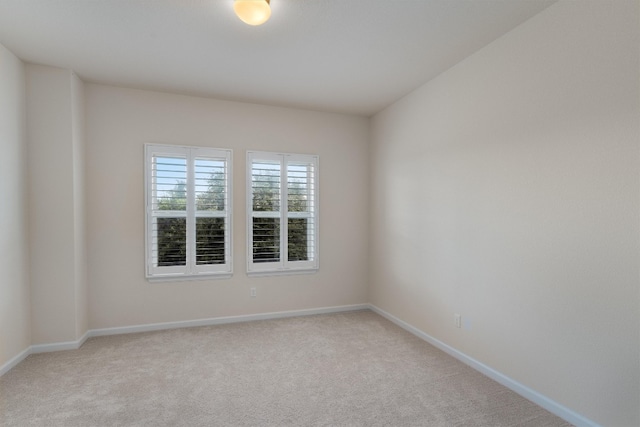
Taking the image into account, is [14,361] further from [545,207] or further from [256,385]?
[545,207]

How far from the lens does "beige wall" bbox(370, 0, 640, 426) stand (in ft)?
6.41

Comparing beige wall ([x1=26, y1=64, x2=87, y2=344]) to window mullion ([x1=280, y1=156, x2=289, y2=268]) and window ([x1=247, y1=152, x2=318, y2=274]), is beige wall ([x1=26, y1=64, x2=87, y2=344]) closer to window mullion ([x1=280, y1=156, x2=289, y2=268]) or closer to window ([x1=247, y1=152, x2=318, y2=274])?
window ([x1=247, y1=152, x2=318, y2=274])

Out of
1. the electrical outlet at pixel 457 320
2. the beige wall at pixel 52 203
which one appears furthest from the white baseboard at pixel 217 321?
the electrical outlet at pixel 457 320

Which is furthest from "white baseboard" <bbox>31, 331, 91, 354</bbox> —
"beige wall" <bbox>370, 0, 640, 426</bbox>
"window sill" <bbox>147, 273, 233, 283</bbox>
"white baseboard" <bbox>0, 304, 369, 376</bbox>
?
"beige wall" <bbox>370, 0, 640, 426</bbox>

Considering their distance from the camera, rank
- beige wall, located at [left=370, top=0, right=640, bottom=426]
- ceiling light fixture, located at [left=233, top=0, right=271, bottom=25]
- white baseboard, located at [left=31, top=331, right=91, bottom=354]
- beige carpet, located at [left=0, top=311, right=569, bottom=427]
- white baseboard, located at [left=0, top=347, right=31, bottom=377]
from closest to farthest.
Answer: beige wall, located at [left=370, top=0, right=640, bottom=426], ceiling light fixture, located at [left=233, top=0, right=271, bottom=25], beige carpet, located at [left=0, top=311, right=569, bottom=427], white baseboard, located at [left=0, top=347, right=31, bottom=377], white baseboard, located at [left=31, top=331, right=91, bottom=354]

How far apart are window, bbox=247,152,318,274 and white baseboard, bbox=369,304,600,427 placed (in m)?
1.79

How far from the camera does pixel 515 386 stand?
2.58m

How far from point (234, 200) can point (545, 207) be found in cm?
333

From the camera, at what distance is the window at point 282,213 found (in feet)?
14.2

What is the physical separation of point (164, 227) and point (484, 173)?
3573 mm

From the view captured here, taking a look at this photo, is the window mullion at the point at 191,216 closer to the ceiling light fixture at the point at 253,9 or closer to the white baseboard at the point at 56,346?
the white baseboard at the point at 56,346

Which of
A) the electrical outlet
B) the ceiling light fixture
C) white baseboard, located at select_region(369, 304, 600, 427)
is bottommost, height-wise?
white baseboard, located at select_region(369, 304, 600, 427)

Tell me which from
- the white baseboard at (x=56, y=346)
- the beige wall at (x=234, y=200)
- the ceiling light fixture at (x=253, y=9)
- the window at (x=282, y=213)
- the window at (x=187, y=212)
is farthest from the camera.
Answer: the window at (x=282, y=213)

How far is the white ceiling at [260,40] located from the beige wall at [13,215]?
35 centimetres
